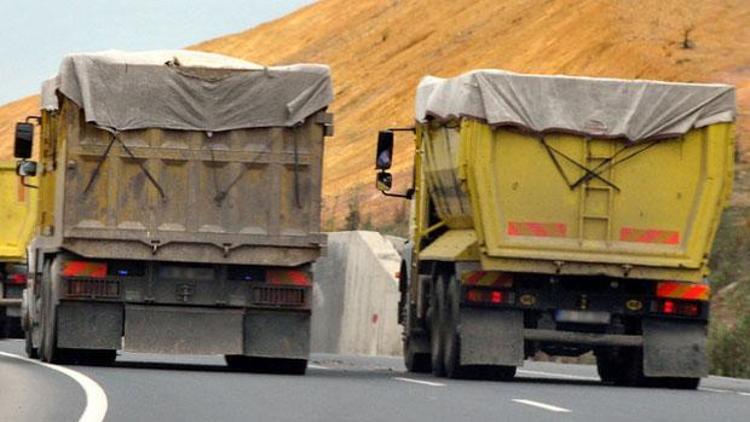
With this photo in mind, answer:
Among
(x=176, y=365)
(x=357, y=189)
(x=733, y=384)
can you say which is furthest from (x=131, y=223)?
(x=357, y=189)

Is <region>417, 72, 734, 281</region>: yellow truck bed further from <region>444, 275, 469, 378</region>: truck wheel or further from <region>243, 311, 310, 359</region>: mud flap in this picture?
<region>243, 311, 310, 359</region>: mud flap

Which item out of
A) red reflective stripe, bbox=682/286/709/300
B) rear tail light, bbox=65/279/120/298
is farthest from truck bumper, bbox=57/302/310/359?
red reflective stripe, bbox=682/286/709/300

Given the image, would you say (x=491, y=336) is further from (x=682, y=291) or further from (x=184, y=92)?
(x=184, y=92)

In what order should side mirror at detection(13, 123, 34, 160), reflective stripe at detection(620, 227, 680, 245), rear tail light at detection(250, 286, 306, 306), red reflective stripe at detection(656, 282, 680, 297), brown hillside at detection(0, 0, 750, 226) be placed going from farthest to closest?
brown hillside at detection(0, 0, 750, 226) → side mirror at detection(13, 123, 34, 160) → rear tail light at detection(250, 286, 306, 306) → red reflective stripe at detection(656, 282, 680, 297) → reflective stripe at detection(620, 227, 680, 245)

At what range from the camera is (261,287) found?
84.6 ft

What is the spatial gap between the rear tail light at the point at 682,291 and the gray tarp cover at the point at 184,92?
4.17 m

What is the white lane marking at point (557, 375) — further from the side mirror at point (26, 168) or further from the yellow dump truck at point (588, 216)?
the side mirror at point (26, 168)

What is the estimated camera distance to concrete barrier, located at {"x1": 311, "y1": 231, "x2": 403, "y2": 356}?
40.2 meters

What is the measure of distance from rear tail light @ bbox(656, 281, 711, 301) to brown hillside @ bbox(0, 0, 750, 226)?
31.6 metres

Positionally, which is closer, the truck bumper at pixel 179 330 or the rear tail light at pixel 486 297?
the rear tail light at pixel 486 297

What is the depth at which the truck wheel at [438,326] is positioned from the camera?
26016mm

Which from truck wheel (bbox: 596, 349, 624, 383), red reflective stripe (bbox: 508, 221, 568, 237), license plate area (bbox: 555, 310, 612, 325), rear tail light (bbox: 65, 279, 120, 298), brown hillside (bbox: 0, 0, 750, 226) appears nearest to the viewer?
red reflective stripe (bbox: 508, 221, 568, 237)

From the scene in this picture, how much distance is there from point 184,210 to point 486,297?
3484mm

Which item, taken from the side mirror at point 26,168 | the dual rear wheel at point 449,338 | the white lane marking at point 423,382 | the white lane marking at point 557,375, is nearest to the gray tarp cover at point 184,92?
the dual rear wheel at point 449,338
